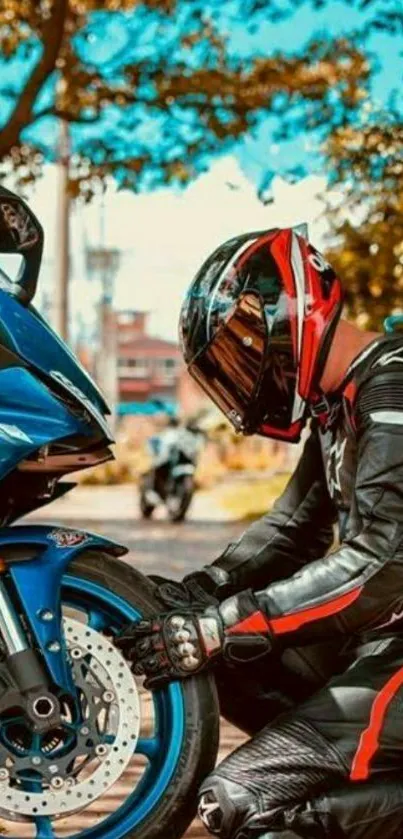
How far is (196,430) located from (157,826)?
59.8 feet

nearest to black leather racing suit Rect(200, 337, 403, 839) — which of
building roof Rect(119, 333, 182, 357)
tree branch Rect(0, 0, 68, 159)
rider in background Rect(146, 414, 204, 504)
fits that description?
tree branch Rect(0, 0, 68, 159)

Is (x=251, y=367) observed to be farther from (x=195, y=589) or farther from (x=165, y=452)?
(x=165, y=452)

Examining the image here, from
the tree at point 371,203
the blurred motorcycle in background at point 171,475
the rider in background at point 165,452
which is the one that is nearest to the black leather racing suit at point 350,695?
the tree at point 371,203

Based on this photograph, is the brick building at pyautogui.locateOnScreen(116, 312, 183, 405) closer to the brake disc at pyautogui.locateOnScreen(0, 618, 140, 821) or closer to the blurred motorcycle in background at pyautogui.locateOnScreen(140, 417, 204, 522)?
the blurred motorcycle in background at pyautogui.locateOnScreen(140, 417, 204, 522)

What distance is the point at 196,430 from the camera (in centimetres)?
2156

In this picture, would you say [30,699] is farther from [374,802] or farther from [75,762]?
[374,802]

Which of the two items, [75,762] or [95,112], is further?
[95,112]

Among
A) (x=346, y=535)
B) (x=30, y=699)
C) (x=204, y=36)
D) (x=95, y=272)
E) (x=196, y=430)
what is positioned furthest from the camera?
(x=95, y=272)

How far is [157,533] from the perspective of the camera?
58.7 ft

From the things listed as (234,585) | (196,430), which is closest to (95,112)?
(196,430)

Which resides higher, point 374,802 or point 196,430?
point 374,802

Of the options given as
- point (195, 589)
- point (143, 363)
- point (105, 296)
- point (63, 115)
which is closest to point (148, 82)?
point (63, 115)

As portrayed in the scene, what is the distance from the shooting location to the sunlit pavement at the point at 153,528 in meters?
13.9

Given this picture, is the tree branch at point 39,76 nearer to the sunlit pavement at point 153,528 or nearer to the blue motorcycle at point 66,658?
the sunlit pavement at point 153,528
